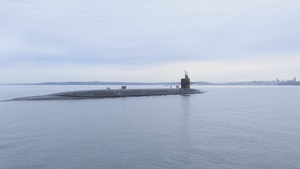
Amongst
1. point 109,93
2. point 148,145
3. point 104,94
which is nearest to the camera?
point 148,145

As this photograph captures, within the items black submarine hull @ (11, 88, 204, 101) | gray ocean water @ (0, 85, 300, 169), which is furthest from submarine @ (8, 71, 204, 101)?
gray ocean water @ (0, 85, 300, 169)

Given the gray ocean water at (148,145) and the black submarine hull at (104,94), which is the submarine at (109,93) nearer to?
the black submarine hull at (104,94)

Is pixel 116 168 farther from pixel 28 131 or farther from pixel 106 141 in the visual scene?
pixel 28 131

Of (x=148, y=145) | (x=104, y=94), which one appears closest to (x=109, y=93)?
(x=104, y=94)

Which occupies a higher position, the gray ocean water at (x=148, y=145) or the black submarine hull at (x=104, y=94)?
the black submarine hull at (x=104, y=94)

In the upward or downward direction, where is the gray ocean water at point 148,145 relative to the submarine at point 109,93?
downward

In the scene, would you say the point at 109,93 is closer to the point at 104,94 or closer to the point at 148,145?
the point at 104,94

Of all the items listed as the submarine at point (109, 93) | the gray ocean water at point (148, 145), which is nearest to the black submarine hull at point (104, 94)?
the submarine at point (109, 93)

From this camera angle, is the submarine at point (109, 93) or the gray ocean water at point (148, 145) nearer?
the gray ocean water at point (148, 145)

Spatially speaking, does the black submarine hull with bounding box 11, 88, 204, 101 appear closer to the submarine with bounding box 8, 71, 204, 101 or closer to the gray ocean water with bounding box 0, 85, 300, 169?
the submarine with bounding box 8, 71, 204, 101

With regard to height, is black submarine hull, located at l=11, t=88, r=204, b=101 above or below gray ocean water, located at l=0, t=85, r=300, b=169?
above

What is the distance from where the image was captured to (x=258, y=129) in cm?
3186

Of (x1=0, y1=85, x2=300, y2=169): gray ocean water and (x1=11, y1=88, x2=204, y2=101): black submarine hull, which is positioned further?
(x1=11, y1=88, x2=204, y2=101): black submarine hull

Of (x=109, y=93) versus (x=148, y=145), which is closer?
(x=148, y=145)
